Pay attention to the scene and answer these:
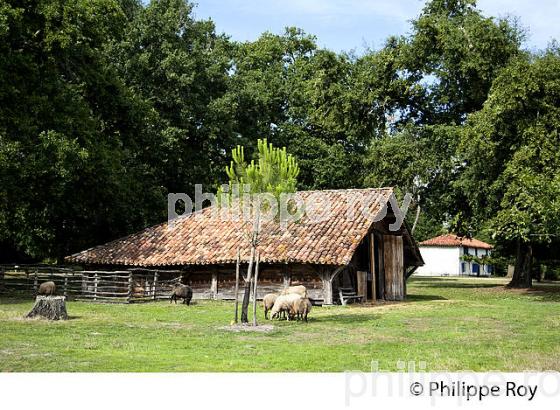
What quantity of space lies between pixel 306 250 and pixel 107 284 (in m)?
8.42

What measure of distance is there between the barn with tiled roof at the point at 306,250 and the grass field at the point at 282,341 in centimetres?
390

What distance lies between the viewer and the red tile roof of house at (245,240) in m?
25.5

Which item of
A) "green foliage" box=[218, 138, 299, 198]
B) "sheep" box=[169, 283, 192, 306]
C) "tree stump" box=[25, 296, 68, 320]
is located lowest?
"tree stump" box=[25, 296, 68, 320]

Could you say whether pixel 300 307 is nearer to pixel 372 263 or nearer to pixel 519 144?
pixel 372 263

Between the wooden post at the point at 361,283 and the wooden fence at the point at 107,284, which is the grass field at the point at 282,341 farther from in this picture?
the wooden post at the point at 361,283

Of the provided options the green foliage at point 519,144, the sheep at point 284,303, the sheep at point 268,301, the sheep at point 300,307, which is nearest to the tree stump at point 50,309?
the sheep at point 268,301

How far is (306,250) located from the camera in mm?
25531

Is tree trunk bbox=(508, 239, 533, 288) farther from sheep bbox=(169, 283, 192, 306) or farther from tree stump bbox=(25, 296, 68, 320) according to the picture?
tree stump bbox=(25, 296, 68, 320)

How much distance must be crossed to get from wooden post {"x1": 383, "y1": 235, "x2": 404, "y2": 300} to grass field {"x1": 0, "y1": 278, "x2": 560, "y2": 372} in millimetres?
6971

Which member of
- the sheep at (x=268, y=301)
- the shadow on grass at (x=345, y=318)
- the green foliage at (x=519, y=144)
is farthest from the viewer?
the green foliage at (x=519, y=144)

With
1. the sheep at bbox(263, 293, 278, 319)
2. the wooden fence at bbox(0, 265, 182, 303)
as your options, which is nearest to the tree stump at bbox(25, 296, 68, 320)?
the sheep at bbox(263, 293, 278, 319)

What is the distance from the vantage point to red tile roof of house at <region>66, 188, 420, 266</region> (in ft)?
83.7

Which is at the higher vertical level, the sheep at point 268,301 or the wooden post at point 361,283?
the wooden post at point 361,283

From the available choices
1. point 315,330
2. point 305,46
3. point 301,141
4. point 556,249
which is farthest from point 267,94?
point 315,330
